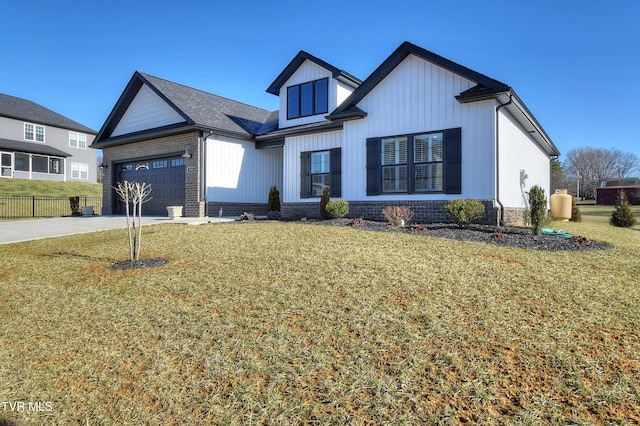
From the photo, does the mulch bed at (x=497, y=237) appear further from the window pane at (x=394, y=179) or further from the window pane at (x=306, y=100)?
the window pane at (x=306, y=100)

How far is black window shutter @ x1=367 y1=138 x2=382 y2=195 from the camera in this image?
12141 mm

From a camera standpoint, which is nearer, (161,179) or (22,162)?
(161,179)

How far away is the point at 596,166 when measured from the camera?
64062 mm

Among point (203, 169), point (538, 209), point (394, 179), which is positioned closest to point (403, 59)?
point (394, 179)

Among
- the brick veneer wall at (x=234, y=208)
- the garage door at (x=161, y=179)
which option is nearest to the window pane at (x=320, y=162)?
the brick veneer wall at (x=234, y=208)

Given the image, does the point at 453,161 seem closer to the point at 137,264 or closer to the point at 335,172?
the point at 335,172

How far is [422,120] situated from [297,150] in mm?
5318

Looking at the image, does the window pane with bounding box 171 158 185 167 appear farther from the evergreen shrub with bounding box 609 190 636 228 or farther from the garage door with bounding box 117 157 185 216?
the evergreen shrub with bounding box 609 190 636 228

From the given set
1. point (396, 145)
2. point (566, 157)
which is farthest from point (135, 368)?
point (566, 157)

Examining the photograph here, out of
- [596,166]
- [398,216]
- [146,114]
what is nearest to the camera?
[398,216]

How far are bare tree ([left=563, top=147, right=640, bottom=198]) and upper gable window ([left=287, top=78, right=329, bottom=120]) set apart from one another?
66.4 m

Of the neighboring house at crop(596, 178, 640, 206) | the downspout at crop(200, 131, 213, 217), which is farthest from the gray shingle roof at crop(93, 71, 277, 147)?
the neighboring house at crop(596, 178, 640, 206)

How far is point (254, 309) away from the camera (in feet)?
13.6

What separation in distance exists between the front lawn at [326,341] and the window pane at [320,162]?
26.2 feet
